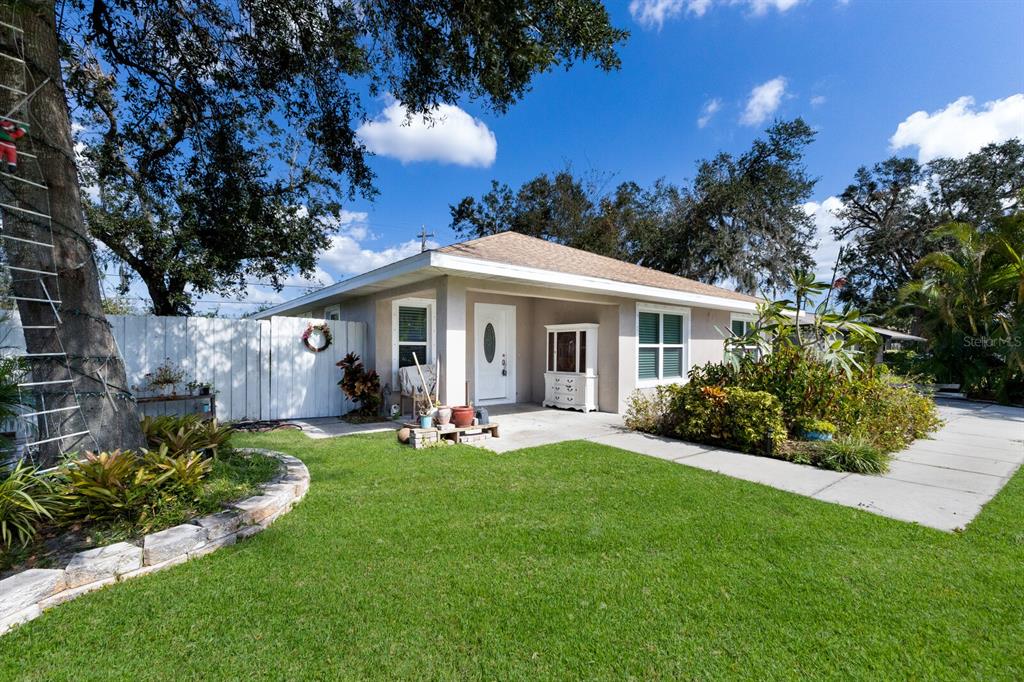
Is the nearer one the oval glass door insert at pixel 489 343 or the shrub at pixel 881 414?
the shrub at pixel 881 414

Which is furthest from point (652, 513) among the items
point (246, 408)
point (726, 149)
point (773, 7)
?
point (726, 149)

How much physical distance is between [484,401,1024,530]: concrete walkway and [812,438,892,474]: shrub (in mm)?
152

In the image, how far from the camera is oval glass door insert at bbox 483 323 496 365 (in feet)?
32.0

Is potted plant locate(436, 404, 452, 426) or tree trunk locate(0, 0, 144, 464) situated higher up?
tree trunk locate(0, 0, 144, 464)

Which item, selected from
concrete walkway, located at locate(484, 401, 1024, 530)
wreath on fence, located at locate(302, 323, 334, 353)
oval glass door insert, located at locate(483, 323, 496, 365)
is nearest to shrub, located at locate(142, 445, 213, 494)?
concrete walkway, located at locate(484, 401, 1024, 530)

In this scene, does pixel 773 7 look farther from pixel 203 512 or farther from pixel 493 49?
pixel 203 512

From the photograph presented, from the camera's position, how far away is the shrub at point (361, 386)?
8.67 m

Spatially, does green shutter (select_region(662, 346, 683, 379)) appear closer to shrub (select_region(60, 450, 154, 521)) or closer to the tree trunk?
shrub (select_region(60, 450, 154, 521))

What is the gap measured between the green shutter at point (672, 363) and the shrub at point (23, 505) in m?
9.84

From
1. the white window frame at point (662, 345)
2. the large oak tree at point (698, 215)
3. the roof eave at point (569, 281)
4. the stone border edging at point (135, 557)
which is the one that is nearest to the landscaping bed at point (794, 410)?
the roof eave at point (569, 281)

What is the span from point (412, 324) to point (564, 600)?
25.2 ft

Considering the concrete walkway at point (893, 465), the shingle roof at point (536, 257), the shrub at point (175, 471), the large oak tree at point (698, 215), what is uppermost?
the large oak tree at point (698, 215)

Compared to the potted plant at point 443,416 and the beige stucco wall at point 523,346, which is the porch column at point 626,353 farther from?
the potted plant at point 443,416

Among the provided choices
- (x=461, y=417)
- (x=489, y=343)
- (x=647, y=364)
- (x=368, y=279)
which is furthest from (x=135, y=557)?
(x=647, y=364)
